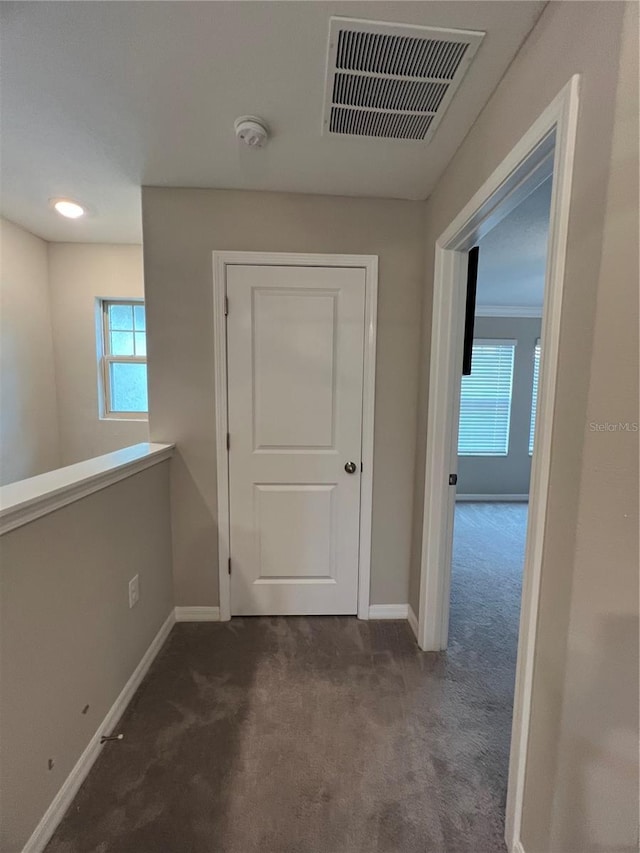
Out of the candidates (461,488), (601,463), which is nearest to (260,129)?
(601,463)

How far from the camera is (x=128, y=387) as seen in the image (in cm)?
315

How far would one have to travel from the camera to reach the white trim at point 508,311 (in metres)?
4.49

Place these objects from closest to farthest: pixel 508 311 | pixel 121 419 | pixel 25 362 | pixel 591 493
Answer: pixel 591 493 < pixel 25 362 < pixel 121 419 < pixel 508 311

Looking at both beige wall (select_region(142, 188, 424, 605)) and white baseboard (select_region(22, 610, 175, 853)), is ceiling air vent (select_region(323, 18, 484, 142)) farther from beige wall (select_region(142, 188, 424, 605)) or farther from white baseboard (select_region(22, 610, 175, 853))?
white baseboard (select_region(22, 610, 175, 853))

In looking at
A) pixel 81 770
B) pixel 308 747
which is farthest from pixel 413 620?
pixel 81 770

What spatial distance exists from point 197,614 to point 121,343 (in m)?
2.26

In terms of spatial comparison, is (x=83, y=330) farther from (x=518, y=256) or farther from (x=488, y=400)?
(x=488, y=400)

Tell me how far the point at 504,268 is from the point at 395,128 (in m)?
2.21

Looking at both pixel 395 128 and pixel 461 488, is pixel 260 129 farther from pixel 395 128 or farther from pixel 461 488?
pixel 461 488

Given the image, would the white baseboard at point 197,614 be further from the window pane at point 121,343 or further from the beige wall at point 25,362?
the window pane at point 121,343

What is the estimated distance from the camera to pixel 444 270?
1726 mm

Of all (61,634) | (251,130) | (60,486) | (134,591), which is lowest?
(134,591)

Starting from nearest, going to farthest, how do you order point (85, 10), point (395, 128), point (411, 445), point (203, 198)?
point (85, 10) < point (395, 128) < point (203, 198) < point (411, 445)

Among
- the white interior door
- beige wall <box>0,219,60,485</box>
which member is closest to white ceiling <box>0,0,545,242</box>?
the white interior door
